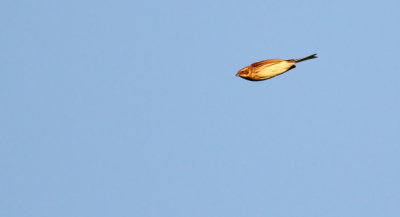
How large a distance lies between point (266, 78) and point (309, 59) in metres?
0.72

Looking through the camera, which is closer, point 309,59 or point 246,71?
point 309,59

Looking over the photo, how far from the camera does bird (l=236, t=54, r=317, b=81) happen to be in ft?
12.6

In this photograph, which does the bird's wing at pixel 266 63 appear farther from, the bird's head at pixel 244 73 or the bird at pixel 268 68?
the bird's head at pixel 244 73

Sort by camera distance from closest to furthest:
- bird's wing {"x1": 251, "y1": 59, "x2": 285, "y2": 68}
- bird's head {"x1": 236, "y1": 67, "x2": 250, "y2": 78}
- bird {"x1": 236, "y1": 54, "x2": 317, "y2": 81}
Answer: bird {"x1": 236, "y1": 54, "x2": 317, "y2": 81}
bird's wing {"x1": 251, "y1": 59, "x2": 285, "y2": 68}
bird's head {"x1": 236, "y1": 67, "x2": 250, "y2": 78}

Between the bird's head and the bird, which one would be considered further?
the bird's head

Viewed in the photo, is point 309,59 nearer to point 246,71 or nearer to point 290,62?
point 290,62

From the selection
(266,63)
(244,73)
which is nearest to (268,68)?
(266,63)

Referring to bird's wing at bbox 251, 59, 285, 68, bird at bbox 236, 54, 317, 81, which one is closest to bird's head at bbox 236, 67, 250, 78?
bird at bbox 236, 54, 317, 81

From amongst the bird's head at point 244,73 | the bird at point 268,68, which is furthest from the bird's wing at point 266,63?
the bird's head at point 244,73

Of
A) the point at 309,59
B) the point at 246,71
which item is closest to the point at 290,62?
the point at 309,59

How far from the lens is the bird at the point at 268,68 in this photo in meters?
3.84

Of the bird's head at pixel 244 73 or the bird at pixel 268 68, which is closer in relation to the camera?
the bird at pixel 268 68

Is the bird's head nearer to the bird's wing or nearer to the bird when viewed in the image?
the bird

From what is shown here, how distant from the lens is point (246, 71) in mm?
4133
